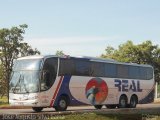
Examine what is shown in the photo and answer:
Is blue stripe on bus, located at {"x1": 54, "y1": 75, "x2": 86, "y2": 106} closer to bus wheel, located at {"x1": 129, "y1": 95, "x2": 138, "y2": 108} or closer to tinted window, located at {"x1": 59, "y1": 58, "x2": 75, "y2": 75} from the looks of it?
tinted window, located at {"x1": 59, "y1": 58, "x2": 75, "y2": 75}

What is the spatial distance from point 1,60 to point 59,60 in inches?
1395

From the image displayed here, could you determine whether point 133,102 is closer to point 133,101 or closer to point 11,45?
point 133,101

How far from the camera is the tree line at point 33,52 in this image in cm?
5997

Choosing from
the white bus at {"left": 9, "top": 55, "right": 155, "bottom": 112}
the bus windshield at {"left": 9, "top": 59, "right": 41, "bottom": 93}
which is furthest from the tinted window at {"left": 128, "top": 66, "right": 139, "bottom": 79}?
the bus windshield at {"left": 9, "top": 59, "right": 41, "bottom": 93}

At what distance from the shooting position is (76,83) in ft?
91.1

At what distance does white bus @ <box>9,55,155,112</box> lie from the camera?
2520 centimetres

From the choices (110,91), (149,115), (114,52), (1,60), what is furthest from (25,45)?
(149,115)

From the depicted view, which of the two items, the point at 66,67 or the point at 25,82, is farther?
the point at 66,67

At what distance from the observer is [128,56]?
67625 mm

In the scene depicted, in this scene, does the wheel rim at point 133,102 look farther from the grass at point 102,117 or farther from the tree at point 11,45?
the tree at point 11,45

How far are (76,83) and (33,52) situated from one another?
35123mm

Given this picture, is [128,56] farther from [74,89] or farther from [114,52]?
[74,89]

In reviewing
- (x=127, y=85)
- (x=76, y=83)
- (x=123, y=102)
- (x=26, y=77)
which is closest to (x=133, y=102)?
(x=123, y=102)

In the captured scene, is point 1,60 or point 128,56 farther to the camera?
point 128,56
